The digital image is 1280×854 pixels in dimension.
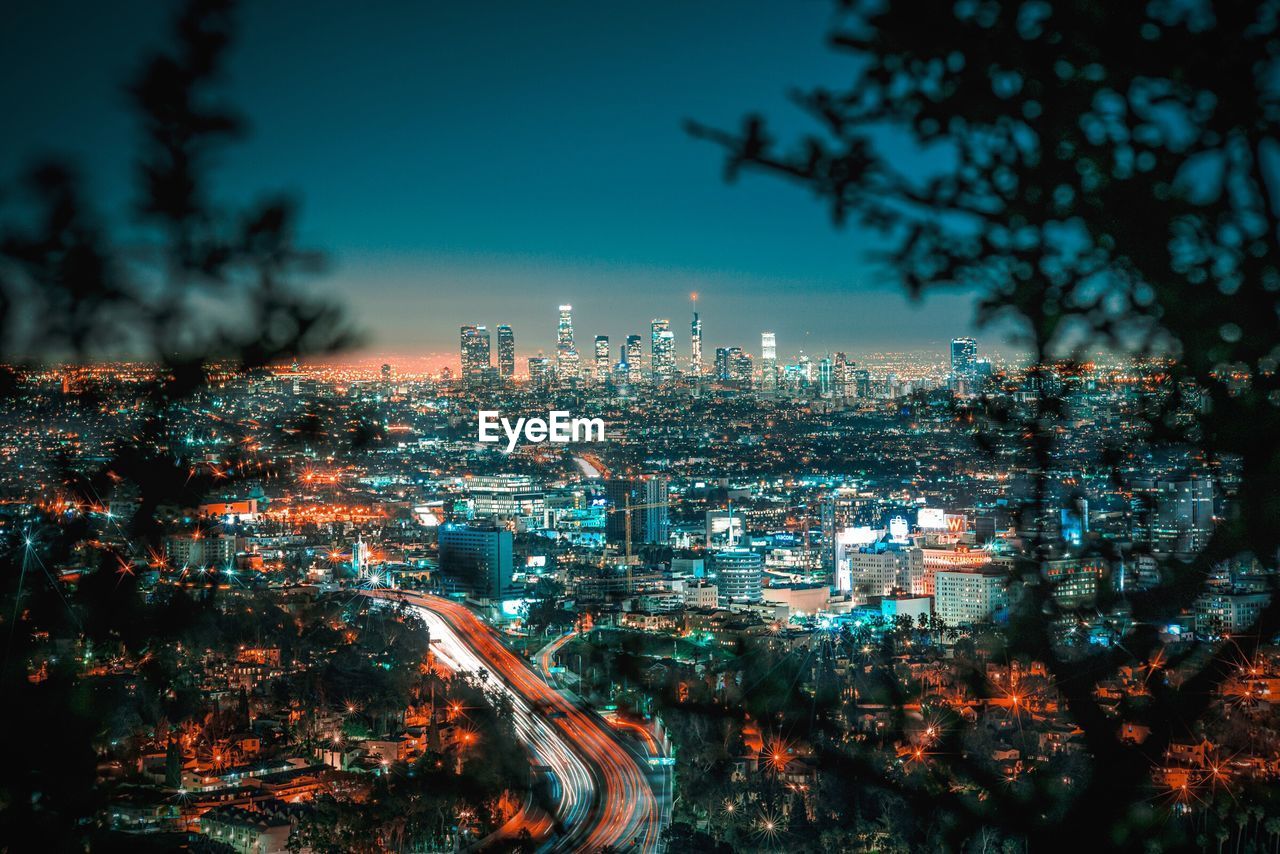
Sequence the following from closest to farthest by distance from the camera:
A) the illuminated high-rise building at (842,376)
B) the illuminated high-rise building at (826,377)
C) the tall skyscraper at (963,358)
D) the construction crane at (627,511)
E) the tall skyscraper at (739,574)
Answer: the tall skyscraper at (963,358) → the illuminated high-rise building at (842,376) → the illuminated high-rise building at (826,377) → the tall skyscraper at (739,574) → the construction crane at (627,511)

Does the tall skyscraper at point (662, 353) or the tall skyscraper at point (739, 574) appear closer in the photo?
the tall skyscraper at point (739, 574)

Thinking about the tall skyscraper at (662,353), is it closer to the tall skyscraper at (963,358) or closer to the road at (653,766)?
the road at (653,766)

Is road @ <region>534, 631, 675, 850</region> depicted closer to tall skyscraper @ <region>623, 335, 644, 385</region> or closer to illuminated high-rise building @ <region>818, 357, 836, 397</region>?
illuminated high-rise building @ <region>818, 357, 836, 397</region>

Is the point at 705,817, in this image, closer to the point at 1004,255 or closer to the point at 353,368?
the point at 353,368

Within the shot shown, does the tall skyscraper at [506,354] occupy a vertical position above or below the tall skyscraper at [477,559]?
above

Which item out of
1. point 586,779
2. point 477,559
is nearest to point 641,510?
point 477,559

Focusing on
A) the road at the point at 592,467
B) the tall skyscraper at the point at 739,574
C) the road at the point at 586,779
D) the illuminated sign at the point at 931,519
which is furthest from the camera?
the road at the point at 592,467

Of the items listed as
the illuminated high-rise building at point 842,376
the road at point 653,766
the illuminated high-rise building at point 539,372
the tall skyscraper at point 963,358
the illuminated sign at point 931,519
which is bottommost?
the road at point 653,766

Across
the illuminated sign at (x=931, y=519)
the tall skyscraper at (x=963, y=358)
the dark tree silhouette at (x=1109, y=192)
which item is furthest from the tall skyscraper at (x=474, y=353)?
the dark tree silhouette at (x=1109, y=192)

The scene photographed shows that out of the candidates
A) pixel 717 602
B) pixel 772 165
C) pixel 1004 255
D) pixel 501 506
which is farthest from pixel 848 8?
pixel 501 506
